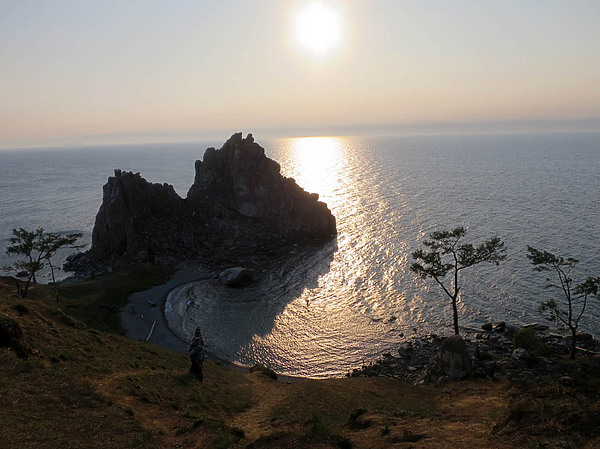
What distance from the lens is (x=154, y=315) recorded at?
226ft

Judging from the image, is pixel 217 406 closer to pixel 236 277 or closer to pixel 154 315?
pixel 154 315

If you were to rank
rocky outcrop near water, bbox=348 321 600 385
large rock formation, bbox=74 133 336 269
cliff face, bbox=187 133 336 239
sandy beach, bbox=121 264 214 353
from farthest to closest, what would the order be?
cliff face, bbox=187 133 336 239, large rock formation, bbox=74 133 336 269, sandy beach, bbox=121 264 214 353, rocky outcrop near water, bbox=348 321 600 385

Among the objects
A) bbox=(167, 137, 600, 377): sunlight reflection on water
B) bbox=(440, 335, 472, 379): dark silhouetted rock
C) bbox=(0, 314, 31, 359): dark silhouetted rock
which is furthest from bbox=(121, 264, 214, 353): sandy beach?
bbox=(440, 335, 472, 379): dark silhouetted rock

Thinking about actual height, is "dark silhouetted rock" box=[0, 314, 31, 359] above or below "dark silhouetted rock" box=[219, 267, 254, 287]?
above

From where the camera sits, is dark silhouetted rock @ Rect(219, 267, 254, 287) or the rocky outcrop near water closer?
the rocky outcrop near water

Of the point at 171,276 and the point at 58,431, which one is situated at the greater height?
the point at 58,431

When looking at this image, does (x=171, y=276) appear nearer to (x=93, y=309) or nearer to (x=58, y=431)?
(x=93, y=309)

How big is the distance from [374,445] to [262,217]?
3731 inches

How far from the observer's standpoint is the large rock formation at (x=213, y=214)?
96.0 metres

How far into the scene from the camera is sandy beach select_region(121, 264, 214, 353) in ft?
198

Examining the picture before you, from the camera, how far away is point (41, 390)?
886 inches

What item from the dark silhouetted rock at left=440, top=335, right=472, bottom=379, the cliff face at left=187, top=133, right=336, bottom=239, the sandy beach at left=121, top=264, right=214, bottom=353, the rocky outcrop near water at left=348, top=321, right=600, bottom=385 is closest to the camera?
the dark silhouetted rock at left=440, top=335, right=472, bottom=379

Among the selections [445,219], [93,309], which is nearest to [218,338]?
[93,309]

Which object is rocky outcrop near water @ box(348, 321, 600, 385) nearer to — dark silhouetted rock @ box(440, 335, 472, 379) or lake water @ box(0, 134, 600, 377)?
dark silhouetted rock @ box(440, 335, 472, 379)
